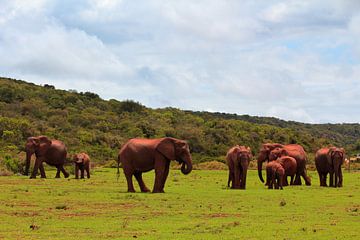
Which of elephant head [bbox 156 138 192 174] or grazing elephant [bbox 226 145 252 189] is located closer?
elephant head [bbox 156 138 192 174]

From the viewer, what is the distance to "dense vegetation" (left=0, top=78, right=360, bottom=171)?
249 feet

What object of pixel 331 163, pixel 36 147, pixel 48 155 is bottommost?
pixel 48 155

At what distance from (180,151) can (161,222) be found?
464 inches

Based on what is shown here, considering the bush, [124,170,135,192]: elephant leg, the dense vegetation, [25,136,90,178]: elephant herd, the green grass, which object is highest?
the dense vegetation

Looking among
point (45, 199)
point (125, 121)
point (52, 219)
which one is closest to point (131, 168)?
point (45, 199)

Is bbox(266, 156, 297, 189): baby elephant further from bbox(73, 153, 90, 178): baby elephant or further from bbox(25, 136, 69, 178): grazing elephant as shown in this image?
bbox(25, 136, 69, 178): grazing elephant

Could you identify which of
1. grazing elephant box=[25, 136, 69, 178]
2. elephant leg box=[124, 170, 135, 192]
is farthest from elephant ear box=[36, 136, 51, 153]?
elephant leg box=[124, 170, 135, 192]

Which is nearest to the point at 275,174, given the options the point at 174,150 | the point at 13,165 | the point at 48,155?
the point at 174,150

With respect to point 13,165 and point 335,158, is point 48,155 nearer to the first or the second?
point 13,165

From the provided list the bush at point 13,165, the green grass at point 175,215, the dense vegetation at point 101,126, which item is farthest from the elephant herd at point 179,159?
the dense vegetation at point 101,126

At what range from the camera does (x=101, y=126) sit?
91.2 meters

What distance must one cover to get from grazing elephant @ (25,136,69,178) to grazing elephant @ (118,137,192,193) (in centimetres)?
1240

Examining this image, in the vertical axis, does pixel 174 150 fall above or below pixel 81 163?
above

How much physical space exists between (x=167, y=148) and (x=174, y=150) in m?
0.37
